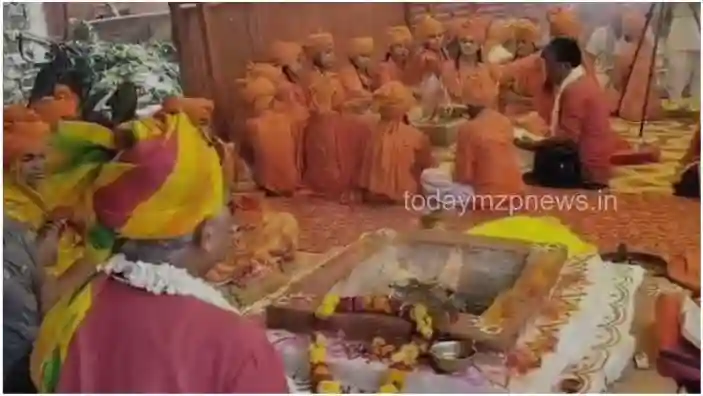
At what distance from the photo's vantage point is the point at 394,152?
1.49 m

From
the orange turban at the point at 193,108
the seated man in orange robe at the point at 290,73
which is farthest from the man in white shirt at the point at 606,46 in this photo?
the orange turban at the point at 193,108

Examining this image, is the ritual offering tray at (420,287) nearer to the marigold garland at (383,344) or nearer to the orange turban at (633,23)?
the marigold garland at (383,344)

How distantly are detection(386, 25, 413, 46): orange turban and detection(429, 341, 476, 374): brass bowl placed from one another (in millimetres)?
394

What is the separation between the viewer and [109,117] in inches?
58.4

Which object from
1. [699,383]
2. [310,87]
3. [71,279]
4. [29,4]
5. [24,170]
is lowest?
[699,383]

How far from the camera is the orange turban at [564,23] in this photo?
1.47 m

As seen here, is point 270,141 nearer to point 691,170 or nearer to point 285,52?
point 285,52

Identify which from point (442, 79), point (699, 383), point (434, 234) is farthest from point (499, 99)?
point (699, 383)

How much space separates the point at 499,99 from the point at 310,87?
25cm

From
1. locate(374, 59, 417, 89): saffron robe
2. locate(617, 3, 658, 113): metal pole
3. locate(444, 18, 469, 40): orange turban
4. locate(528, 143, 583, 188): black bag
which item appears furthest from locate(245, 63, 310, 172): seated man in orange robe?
locate(617, 3, 658, 113): metal pole

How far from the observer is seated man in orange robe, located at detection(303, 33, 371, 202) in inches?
58.9

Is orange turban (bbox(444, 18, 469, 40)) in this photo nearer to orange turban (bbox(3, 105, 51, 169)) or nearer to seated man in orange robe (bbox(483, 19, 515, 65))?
seated man in orange robe (bbox(483, 19, 515, 65))

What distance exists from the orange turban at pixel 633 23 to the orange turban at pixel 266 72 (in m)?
0.45

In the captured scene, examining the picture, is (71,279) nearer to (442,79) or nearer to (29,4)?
(29,4)
